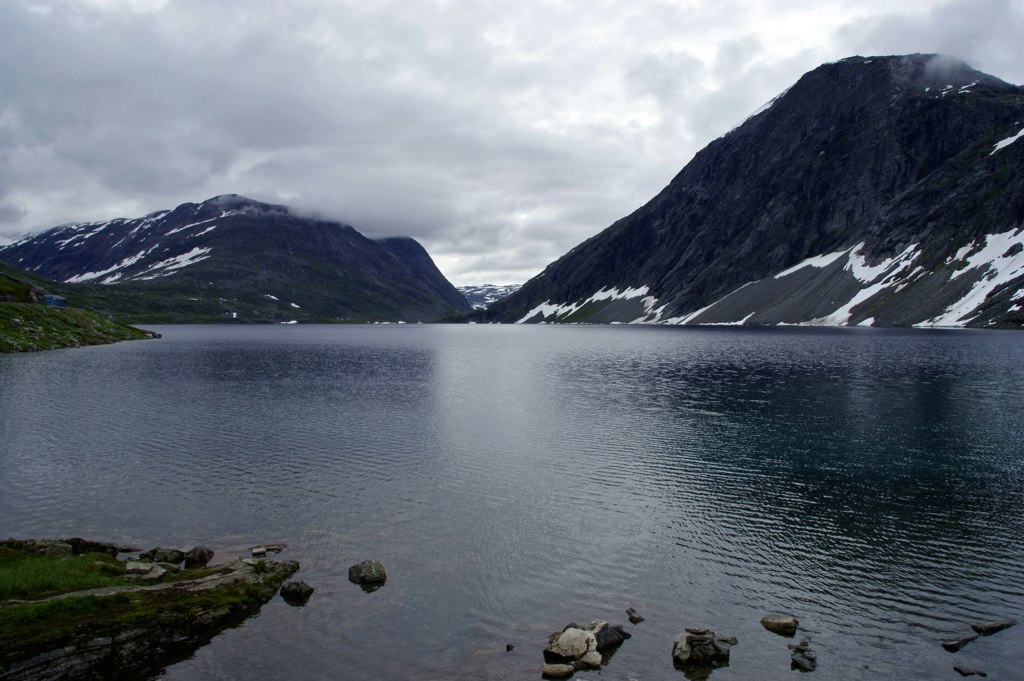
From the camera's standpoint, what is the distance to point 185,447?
4588cm

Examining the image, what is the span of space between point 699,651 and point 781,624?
3.65m

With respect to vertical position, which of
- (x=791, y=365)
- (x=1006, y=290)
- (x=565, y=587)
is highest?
(x=1006, y=290)

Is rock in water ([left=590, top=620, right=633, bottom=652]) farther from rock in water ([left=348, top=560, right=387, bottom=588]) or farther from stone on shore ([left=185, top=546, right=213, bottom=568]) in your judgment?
stone on shore ([left=185, top=546, right=213, bottom=568])

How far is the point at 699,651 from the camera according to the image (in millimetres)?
19078

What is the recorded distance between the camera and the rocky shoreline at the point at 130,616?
1769 centimetres

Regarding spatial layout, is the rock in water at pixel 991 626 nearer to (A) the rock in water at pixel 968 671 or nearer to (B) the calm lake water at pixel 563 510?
(B) the calm lake water at pixel 563 510

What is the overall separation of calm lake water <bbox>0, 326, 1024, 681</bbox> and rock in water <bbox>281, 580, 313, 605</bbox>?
44cm

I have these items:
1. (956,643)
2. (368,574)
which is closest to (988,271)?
(956,643)

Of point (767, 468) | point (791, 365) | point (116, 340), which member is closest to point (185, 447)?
point (767, 468)

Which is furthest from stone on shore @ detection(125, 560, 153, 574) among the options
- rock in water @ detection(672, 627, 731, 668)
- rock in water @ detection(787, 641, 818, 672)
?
rock in water @ detection(787, 641, 818, 672)

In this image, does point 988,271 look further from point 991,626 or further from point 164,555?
point 164,555

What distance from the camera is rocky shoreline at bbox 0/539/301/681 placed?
17.7m

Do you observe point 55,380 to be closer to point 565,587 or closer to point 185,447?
point 185,447

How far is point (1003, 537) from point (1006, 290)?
186908 millimetres
